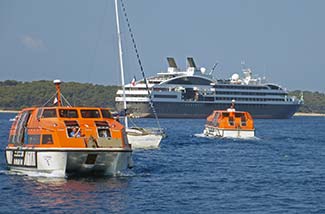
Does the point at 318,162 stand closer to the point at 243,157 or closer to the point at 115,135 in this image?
the point at 243,157

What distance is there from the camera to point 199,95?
7323 inches

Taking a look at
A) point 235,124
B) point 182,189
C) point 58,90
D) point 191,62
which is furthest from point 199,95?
point 182,189

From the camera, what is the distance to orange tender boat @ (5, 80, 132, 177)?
3381 centimetres

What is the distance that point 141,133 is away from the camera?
5738cm

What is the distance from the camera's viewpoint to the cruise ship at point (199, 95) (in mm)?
178375

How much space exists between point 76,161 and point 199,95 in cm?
15285

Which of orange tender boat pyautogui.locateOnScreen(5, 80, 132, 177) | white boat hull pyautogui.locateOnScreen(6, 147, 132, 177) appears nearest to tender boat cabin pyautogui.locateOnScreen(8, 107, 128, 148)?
orange tender boat pyautogui.locateOnScreen(5, 80, 132, 177)

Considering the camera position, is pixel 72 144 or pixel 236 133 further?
pixel 236 133

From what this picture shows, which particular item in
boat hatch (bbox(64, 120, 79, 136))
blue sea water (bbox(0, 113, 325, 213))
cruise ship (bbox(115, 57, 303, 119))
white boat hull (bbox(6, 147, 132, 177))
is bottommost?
blue sea water (bbox(0, 113, 325, 213))

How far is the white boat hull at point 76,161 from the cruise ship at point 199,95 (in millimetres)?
136078

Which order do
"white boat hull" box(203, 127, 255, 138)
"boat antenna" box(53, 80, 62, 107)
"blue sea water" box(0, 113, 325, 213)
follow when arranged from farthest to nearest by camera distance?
"white boat hull" box(203, 127, 255, 138) < "boat antenna" box(53, 80, 62, 107) < "blue sea water" box(0, 113, 325, 213)

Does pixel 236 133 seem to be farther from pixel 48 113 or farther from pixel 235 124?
pixel 48 113

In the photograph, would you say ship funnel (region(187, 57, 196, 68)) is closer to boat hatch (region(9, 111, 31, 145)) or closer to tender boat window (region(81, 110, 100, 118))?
boat hatch (region(9, 111, 31, 145))

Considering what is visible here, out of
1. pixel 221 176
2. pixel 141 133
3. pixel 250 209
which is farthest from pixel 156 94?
pixel 250 209
